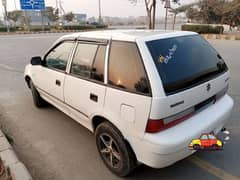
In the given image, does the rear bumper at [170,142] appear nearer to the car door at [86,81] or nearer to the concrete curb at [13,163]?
the car door at [86,81]

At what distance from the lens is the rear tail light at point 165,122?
1832 mm

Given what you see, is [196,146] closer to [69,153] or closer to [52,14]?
[69,153]

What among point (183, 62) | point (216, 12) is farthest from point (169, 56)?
point (216, 12)

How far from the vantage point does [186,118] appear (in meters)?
2.06

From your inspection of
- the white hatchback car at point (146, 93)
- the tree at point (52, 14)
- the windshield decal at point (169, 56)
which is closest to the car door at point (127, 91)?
the white hatchback car at point (146, 93)

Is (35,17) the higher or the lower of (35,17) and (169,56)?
the higher

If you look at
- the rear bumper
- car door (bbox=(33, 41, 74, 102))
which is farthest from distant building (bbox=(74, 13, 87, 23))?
the rear bumper

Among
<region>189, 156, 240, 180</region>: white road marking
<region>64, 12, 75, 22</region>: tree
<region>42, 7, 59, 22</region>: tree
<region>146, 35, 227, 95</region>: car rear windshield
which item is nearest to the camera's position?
<region>146, 35, 227, 95</region>: car rear windshield

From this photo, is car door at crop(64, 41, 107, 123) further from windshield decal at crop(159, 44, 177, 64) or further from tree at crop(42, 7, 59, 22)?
tree at crop(42, 7, 59, 22)

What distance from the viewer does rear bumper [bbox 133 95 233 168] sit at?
6.07 ft

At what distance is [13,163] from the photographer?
2.34 m

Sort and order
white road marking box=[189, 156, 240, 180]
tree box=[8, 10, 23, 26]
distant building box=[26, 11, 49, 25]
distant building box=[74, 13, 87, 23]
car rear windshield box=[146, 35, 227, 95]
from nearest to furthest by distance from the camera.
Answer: car rear windshield box=[146, 35, 227, 95] → white road marking box=[189, 156, 240, 180] → tree box=[8, 10, 23, 26] → distant building box=[26, 11, 49, 25] → distant building box=[74, 13, 87, 23]

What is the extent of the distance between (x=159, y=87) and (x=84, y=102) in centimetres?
113

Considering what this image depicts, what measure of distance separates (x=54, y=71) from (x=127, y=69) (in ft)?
5.33
